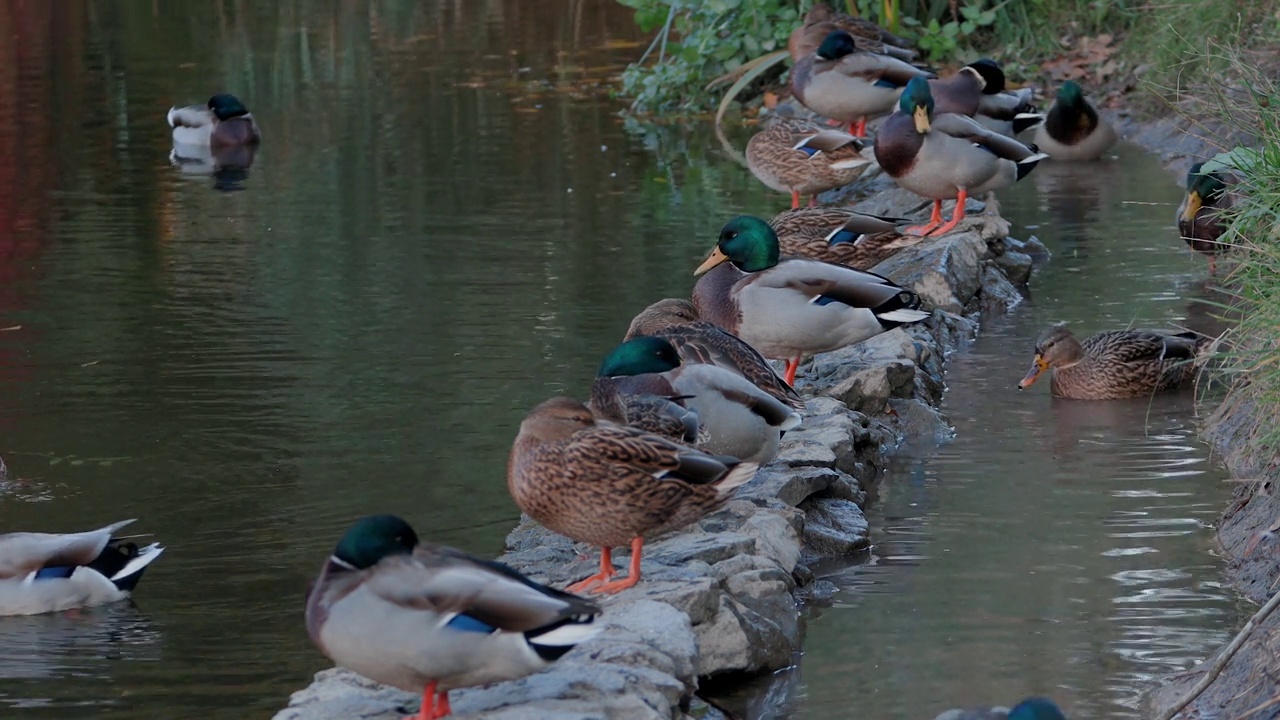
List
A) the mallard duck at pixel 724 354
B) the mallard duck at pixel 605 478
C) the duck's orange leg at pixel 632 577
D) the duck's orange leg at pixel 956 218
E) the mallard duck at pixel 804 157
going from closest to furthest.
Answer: the mallard duck at pixel 605 478, the duck's orange leg at pixel 632 577, the mallard duck at pixel 724 354, the duck's orange leg at pixel 956 218, the mallard duck at pixel 804 157

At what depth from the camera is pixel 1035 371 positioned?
8797mm

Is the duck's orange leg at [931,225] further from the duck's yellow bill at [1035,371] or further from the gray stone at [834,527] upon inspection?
the gray stone at [834,527]

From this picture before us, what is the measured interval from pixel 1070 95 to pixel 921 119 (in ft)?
14.2

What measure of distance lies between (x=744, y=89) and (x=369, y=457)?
1090cm

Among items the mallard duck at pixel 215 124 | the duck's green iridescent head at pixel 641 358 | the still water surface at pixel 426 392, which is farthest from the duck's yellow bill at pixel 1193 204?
the mallard duck at pixel 215 124

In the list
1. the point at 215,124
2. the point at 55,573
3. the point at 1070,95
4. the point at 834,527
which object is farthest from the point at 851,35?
the point at 55,573

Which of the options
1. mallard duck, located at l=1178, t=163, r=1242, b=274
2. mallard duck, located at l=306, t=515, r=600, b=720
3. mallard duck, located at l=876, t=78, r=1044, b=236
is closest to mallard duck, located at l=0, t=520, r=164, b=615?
mallard duck, located at l=306, t=515, r=600, b=720

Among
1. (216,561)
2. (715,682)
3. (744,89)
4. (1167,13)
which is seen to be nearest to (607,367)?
(715,682)

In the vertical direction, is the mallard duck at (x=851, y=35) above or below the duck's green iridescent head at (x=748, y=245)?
above

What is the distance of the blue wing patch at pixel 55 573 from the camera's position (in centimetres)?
635

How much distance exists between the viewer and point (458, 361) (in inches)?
363

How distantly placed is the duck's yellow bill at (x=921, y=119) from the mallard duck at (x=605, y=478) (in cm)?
528

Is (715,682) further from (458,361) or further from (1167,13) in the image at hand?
(1167,13)

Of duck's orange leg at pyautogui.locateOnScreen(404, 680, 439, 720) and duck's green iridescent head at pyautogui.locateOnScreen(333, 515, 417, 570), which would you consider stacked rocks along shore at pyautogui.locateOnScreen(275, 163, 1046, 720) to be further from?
duck's green iridescent head at pyautogui.locateOnScreen(333, 515, 417, 570)
